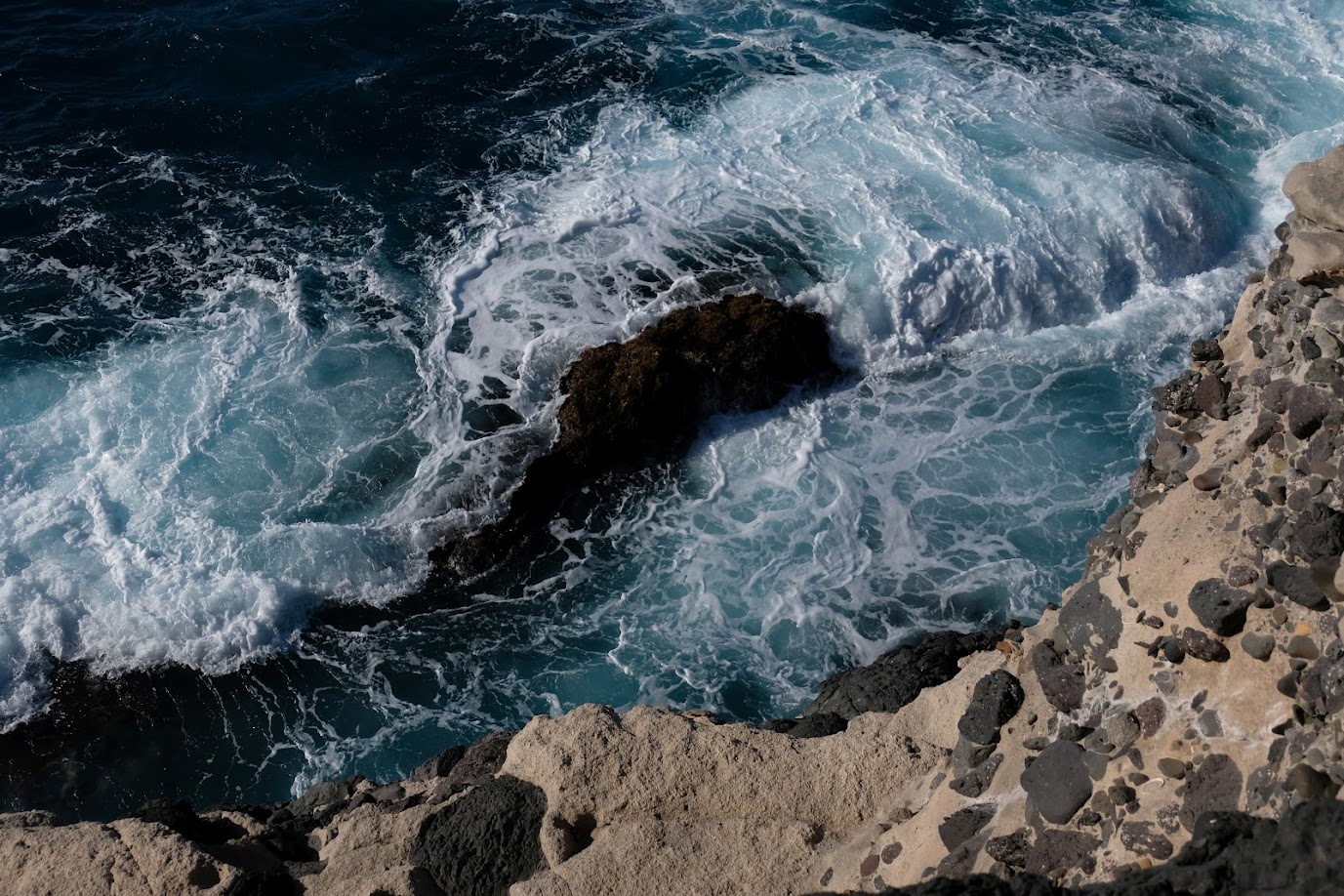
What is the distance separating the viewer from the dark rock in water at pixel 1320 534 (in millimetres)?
7004

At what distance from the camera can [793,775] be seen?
364 inches

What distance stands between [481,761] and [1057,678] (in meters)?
5.60

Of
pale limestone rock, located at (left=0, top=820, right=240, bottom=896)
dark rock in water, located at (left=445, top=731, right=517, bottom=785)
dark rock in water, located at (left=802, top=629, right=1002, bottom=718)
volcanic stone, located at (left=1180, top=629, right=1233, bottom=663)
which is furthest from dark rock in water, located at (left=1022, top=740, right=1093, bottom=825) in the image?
pale limestone rock, located at (left=0, top=820, right=240, bottom=896)

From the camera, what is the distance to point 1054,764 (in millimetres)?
7723

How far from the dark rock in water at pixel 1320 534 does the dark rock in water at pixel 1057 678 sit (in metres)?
1.80

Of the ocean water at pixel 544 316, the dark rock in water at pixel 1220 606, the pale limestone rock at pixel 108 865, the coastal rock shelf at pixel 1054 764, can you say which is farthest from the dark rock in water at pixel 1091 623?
the pale limestone rock at pixel 108 865

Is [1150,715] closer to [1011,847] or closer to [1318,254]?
[1011,847]

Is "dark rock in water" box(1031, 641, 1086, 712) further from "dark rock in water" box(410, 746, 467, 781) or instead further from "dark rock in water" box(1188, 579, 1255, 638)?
"dark rock in water" box(410, 746, 467, 781)

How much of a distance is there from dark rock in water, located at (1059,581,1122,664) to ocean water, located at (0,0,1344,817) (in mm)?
5338

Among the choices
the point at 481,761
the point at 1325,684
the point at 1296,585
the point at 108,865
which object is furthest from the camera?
the point at 481,761

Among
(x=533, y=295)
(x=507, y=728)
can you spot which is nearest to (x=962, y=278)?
(x=533, y=295)

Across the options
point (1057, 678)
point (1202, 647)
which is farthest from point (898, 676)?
point (1202, 647)

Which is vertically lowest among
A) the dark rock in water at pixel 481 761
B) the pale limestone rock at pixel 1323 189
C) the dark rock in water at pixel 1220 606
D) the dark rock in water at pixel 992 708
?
the dark rock in water at pixel 481 761

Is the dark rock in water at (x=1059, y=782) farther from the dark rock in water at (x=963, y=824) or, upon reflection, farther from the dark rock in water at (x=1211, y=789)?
the dark rock in water at (x=1211, y=789)
